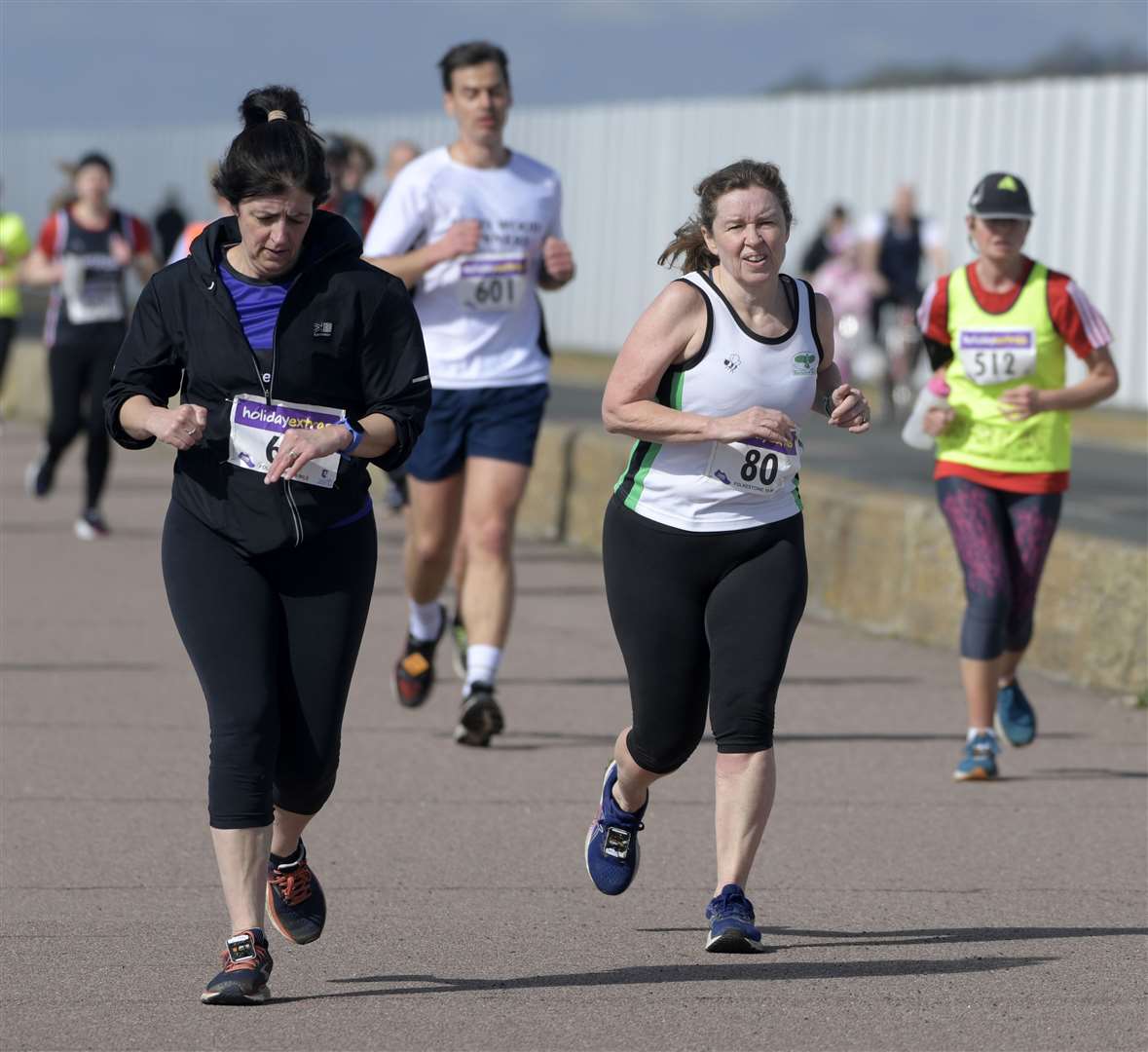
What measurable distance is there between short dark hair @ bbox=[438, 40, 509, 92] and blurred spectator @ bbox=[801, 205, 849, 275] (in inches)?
718

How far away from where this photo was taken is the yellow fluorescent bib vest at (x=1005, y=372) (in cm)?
842

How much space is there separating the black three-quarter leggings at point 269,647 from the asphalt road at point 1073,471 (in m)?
8.86

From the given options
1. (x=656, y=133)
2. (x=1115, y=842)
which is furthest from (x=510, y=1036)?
(x=656, y=133)

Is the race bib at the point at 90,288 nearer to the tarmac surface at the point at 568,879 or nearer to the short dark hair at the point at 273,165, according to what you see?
the tarmac surface at the point at 568,879

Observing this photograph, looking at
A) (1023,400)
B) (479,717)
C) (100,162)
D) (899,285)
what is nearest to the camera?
(1023,400)

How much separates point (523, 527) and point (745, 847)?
385 inches

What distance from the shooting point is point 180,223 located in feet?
126

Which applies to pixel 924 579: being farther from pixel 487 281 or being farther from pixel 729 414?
pixel 729 414

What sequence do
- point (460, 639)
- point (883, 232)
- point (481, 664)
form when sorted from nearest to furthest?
point (481, 664) → point (460, 639) → point (883, 232)

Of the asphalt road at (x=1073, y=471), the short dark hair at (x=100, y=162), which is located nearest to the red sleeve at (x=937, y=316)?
the asphalt road at (x=1073, y=471)

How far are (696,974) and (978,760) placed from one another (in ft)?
8.99

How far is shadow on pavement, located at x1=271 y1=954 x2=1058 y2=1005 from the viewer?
5.63 m

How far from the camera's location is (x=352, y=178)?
42.6ft

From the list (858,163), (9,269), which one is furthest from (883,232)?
(9,269)
